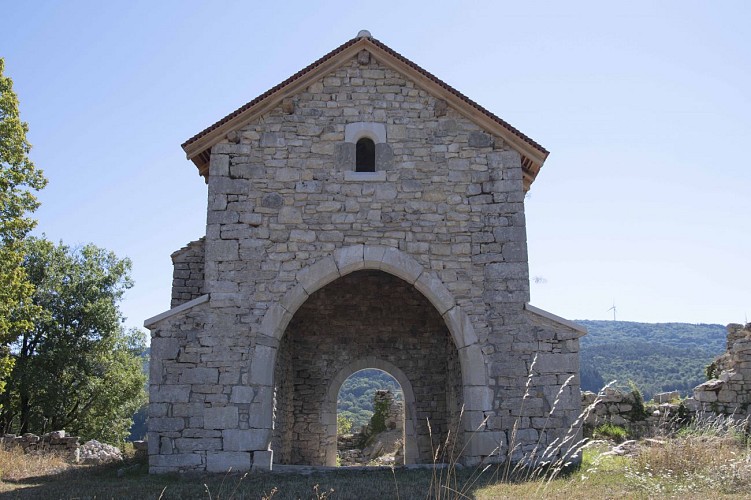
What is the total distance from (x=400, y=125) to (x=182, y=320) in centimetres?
462

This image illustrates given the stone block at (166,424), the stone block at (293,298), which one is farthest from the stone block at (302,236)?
the stone block at (166,424)

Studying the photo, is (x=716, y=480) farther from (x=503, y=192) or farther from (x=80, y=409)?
(x=80, y=409)

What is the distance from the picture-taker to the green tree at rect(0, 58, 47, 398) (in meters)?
12.4

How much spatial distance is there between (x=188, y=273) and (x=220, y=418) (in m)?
3.17

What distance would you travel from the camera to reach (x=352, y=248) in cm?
973

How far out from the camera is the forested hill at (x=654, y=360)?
35656 mm

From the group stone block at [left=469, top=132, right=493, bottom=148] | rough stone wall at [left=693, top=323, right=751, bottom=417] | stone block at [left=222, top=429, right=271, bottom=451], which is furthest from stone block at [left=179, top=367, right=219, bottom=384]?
rough stone wall at [left=693, top=323, right=751, bottom=417]

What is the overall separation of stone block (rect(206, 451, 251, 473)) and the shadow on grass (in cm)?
16

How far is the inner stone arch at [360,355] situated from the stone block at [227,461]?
3.58m

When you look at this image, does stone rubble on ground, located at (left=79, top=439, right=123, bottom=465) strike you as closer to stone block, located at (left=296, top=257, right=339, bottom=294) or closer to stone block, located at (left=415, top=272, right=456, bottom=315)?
stone block, located at (left=296, top=257, right=339, bottom=294)

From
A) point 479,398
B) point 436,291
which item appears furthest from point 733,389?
point 436,291

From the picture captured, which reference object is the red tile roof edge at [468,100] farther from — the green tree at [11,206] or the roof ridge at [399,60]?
the green tree at [11,206]

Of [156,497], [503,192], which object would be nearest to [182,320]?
[156,497]

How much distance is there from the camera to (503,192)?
396 inches
